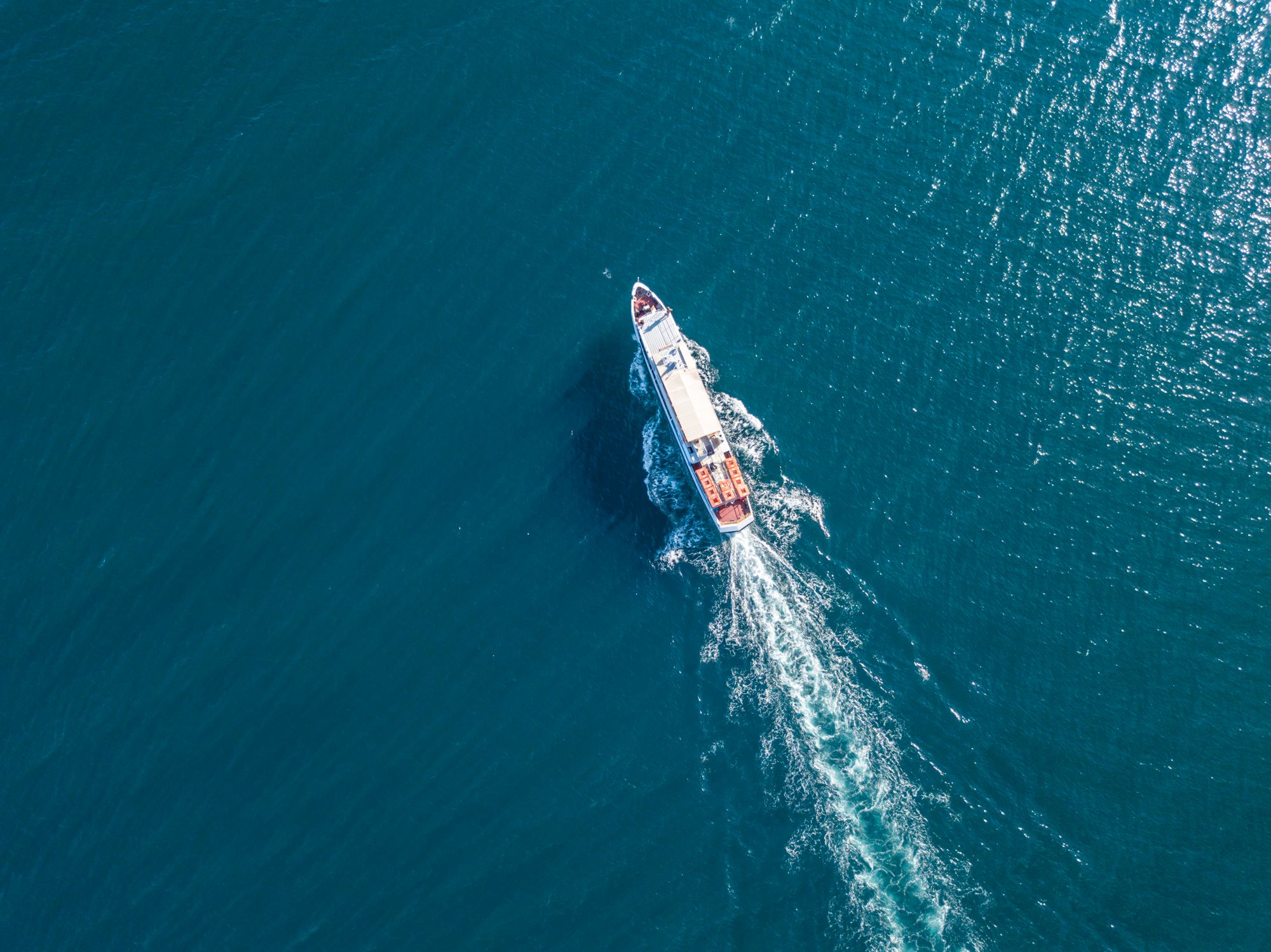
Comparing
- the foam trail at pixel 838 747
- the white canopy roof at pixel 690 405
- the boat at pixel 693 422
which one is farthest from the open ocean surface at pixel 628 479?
the white canopy roof at pixel 690 405

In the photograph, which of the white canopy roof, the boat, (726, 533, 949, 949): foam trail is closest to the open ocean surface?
(726, 533, 949, 949): foam trail

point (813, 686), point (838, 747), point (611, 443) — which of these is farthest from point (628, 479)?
point (838, 747)

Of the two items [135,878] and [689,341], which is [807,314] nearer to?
[689,341]

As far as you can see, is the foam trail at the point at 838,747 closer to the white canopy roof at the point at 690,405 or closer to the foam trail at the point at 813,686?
the foam trail at the point at 813,686

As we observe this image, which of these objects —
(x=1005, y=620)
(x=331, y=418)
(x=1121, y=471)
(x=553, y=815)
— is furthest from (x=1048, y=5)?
(x=553, y=815)

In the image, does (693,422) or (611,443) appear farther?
(611,443)

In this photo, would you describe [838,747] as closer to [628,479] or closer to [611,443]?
[628,479]
